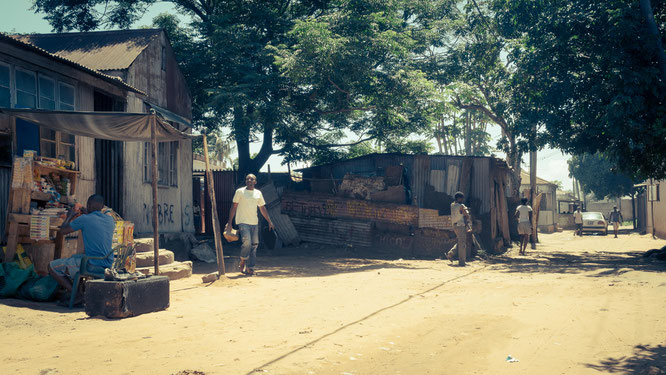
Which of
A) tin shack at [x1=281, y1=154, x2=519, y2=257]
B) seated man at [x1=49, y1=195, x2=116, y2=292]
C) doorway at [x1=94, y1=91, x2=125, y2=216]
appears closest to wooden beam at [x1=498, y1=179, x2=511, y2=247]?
tin shack at [x1=281, y1=154, x2=519, y2=257]

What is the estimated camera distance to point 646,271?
1152 centimetres

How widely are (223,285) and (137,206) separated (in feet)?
14.1

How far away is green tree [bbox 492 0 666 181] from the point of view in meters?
12.9

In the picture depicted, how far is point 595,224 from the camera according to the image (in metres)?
33.5

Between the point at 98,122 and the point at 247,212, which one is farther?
the point at 247,212

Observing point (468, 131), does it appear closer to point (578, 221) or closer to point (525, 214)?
point (578, 221)

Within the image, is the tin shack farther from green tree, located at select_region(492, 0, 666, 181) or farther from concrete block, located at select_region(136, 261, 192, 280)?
concrete block, located at select_region(136, 261, 192, 280)

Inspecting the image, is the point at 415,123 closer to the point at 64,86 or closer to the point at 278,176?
the point at 278,176

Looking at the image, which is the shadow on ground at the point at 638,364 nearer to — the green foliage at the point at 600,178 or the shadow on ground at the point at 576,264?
the shadow on ground at the point at 576,264

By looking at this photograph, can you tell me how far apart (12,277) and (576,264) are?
1275cm

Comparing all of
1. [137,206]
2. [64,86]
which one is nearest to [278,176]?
[137,206]

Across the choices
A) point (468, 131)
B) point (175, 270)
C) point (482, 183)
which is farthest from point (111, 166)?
point (468, 131)

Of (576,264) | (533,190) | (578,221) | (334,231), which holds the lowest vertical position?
(576,264)

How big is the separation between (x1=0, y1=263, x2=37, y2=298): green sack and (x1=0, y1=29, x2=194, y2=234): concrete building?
1.54 metres
